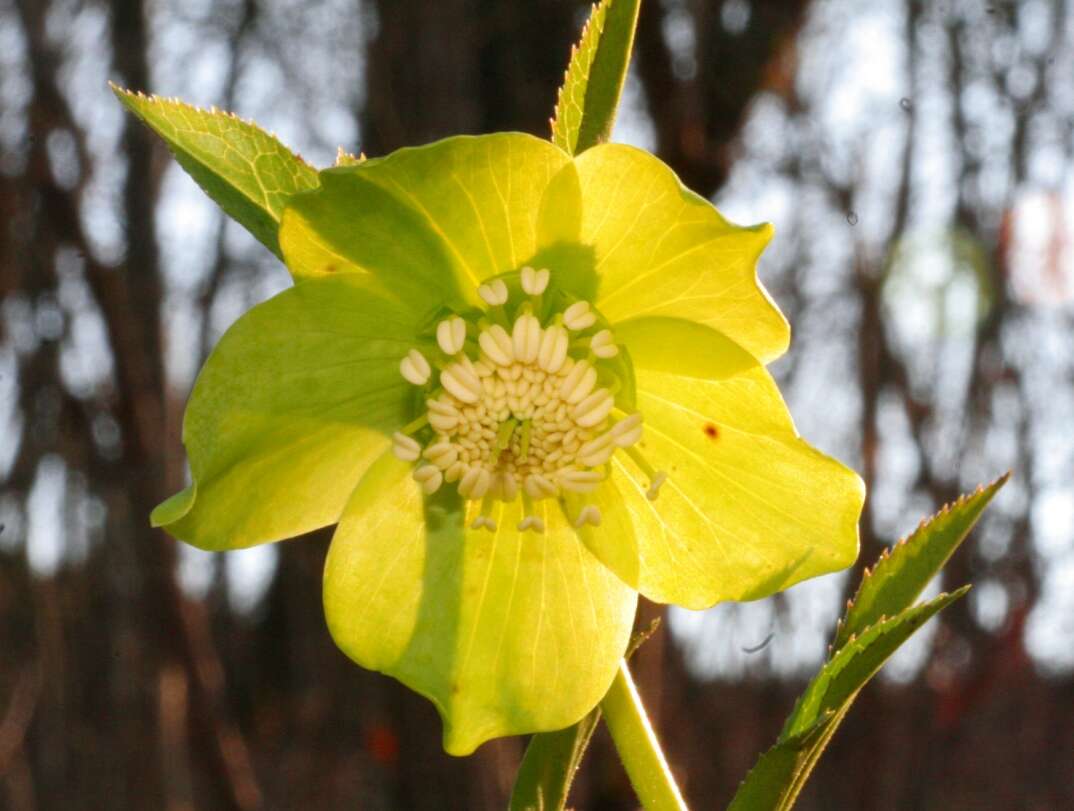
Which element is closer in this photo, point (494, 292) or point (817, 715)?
point (817, 715)

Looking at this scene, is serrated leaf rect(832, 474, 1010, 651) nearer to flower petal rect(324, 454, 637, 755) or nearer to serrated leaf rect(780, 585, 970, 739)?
serrated leaf rect(780, 585, 970, 739)

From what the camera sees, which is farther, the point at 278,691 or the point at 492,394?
the point at 278,691

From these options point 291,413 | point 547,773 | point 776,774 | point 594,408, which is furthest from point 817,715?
point 291,413

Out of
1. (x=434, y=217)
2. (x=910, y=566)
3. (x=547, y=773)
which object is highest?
(x=434, y=217)

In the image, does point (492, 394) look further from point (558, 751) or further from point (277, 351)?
point (558, 751)

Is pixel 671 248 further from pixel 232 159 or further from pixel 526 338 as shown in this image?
pixel 232 159

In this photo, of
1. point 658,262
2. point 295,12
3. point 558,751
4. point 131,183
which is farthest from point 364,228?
point 295,12

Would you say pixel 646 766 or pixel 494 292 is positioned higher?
pixel 494 292
